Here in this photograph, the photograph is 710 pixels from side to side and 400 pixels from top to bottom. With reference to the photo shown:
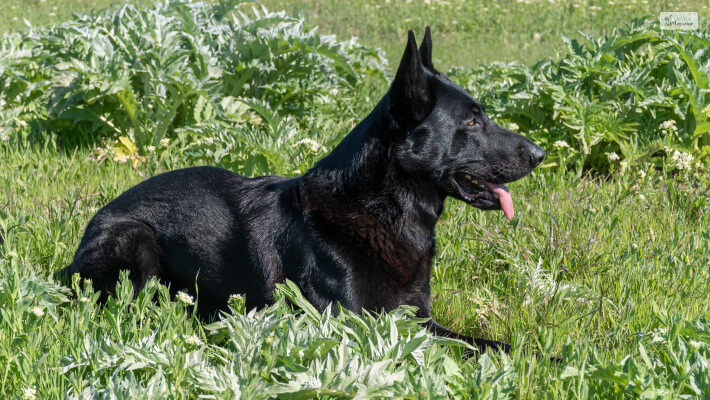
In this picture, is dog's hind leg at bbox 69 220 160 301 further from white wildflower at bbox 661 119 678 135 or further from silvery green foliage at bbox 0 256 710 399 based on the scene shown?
white wildflower at bbox 661 119 678 135

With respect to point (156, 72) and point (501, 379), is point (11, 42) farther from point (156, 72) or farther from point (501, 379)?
point (501, 379)

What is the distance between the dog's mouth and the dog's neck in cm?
13

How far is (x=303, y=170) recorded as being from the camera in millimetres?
4492

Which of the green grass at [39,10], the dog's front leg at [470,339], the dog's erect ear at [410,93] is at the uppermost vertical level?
the dog's erect ear at [410,93]

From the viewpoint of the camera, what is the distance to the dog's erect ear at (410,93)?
121 inches

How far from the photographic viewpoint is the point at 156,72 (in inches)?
211

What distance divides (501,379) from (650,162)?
3.32m

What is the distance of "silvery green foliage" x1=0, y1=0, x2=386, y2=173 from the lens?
5391 millimetres

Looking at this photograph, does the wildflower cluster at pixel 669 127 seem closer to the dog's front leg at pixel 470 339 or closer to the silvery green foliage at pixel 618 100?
the silvery green foliage at pixel 618 100

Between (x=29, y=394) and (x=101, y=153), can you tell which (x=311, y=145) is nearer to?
(x=101, y=153)

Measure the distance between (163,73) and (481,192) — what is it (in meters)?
2.86

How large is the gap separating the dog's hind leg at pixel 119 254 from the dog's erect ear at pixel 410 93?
128cm

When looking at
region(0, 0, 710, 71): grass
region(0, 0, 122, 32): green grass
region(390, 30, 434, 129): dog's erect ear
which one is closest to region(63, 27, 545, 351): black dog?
region(390, 30, 434, 129): dog's erect ear

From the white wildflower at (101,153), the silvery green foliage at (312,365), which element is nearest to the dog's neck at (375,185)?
the silvery green foliage at (312,365)
